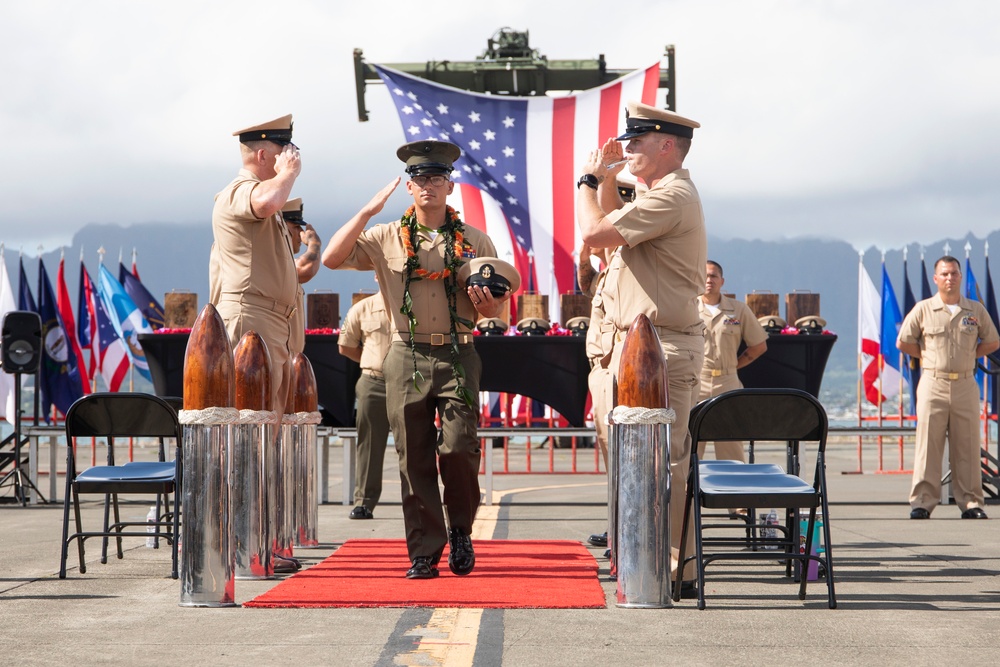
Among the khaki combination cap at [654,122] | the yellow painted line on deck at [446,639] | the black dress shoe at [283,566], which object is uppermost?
the khaki combination cap at [654,122]

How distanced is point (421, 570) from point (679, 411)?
149 centimetres

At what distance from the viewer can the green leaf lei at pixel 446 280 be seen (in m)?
6.22

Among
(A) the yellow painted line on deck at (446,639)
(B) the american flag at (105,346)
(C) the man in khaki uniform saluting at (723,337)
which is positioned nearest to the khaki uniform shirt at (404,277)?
(A) the yellow painted line on deck at (446,639)

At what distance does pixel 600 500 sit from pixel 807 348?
249 centimetres

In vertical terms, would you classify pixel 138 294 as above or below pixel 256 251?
above

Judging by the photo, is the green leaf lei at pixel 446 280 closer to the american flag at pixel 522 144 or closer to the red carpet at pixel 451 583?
the red carpet at pixel 451 583

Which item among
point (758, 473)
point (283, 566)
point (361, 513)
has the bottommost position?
point (361, 513)

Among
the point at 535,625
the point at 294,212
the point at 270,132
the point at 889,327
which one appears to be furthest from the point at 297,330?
the point at 889,327

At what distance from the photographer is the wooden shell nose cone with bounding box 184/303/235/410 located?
514 centimetres

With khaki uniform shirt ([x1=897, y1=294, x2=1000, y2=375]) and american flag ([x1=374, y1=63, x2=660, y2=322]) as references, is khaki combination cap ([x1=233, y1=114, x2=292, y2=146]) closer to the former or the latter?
khaki uniform shirt ([x1=897, y1=294, x2=1000, y2=375])

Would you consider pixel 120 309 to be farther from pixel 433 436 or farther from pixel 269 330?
pixel 433 436

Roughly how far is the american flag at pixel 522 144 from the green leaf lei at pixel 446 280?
1413 centimetres

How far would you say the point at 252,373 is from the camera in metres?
6.08

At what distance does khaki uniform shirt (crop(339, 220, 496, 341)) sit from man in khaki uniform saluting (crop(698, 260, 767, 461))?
12.9 ft
